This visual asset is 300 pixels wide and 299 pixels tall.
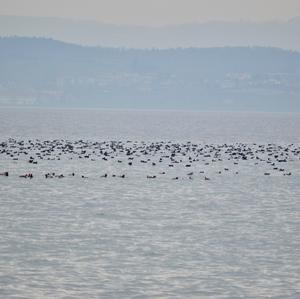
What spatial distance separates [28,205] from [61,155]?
110 ft

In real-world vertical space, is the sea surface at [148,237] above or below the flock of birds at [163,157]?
below

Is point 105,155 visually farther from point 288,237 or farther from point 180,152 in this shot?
point 288,237

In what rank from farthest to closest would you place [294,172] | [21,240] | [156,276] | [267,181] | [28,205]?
1. [294,172]
2. [267,181]
3. [28,205]
4. [21,240]
5. [156,276]

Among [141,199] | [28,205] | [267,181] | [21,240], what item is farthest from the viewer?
[267,181]

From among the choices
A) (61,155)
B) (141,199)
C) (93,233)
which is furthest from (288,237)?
(61,155)

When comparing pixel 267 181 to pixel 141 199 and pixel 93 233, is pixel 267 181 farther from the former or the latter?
pixel 93 233

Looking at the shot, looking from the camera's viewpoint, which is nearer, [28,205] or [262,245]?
[262,245]

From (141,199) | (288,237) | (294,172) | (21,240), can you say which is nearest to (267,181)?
(294,172)

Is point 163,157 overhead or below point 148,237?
overhead

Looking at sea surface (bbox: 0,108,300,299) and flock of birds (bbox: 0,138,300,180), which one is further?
flock of birds (bbox: 0,138,300,180)

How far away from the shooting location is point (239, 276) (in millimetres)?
28906

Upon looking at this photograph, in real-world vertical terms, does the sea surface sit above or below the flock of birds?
below

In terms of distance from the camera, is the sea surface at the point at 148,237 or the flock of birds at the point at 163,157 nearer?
the sea surface at the point at 148,237

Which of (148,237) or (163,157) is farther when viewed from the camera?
(163,157)
